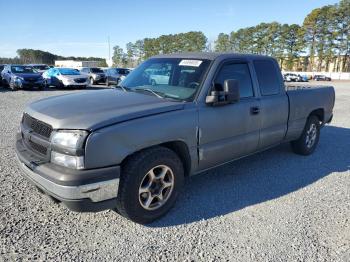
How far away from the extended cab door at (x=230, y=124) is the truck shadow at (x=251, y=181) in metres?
0.47

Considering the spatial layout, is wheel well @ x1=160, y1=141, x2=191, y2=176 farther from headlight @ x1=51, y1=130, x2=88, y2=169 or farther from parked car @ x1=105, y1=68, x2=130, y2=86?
parked car @ x1=105, y1=68, x2=130, y2=86

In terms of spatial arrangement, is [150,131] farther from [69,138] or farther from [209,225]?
[209,225]

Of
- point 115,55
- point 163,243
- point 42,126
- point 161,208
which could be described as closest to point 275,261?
point 163,243

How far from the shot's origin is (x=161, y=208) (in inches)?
144

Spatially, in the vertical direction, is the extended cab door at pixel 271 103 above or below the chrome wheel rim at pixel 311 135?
above

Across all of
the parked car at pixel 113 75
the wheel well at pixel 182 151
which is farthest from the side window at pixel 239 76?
the parked car at pixel 113 75

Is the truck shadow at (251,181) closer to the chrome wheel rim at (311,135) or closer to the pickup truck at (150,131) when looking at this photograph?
the chrome wheel rim at (311,135)

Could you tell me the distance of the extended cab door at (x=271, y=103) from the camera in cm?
487

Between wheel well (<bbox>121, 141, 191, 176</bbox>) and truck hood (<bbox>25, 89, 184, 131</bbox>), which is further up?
truck hood (<bbox>25, 89, 184, 131</bbox>)

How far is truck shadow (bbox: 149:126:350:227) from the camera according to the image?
154 inches

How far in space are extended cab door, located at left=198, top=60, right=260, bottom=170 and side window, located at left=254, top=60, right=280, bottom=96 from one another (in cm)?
25

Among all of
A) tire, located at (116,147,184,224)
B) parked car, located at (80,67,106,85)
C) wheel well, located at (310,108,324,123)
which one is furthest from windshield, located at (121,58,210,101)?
parked car, located at (80,67,106,85)

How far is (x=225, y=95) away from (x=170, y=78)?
83 cm

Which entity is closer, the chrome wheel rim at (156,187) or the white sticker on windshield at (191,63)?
the chrome wheel rim at (156,187)
